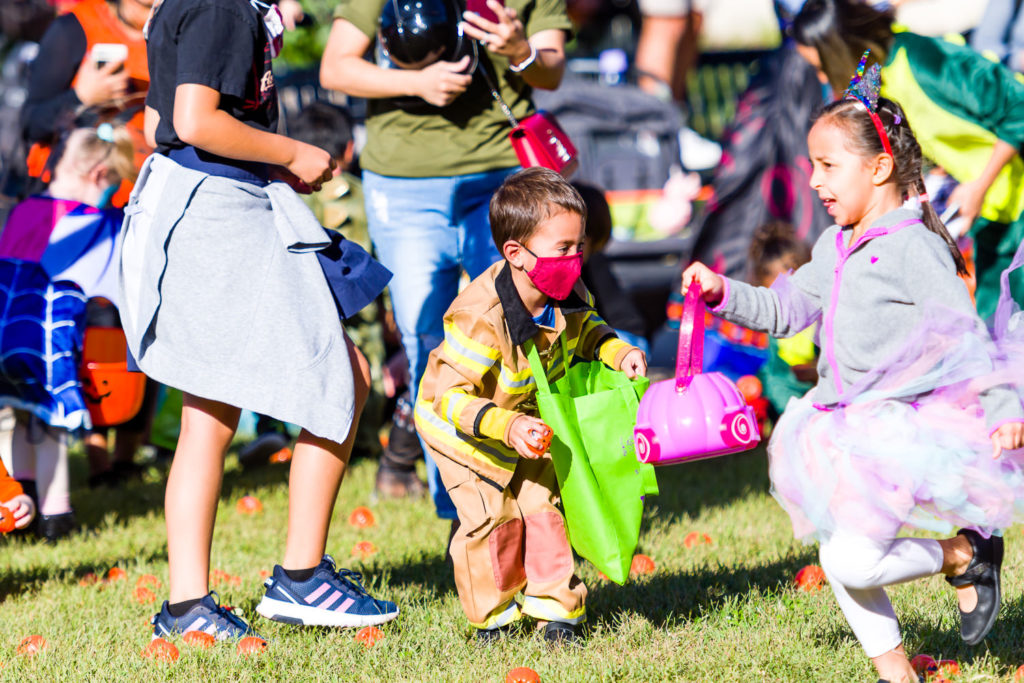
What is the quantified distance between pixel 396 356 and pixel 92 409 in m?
1.84

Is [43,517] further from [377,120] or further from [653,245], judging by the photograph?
[653,245]

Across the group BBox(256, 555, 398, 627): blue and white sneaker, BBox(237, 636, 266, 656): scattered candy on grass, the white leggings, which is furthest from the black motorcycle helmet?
the white leggings

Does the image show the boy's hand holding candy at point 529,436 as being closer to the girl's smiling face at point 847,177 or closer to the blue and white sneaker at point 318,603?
the blue and white sneaker at point 318,603

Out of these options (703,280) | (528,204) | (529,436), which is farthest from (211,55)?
(703,280)

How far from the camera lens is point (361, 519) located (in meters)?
5.00

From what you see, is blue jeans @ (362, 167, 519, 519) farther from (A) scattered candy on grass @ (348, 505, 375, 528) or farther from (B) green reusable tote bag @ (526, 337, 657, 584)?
(B) green reusable tote bag @ (526, 337, 657, 584)

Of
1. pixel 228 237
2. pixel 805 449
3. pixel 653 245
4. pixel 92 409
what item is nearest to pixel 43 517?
pixel 92 409

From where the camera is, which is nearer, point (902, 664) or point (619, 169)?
point (902, 664)

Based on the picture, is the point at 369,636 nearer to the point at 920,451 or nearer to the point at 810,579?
the point at 810,579

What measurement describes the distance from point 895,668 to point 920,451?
1.76ft

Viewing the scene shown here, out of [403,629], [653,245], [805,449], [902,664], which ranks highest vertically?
[805,449]

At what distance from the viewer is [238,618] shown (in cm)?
340

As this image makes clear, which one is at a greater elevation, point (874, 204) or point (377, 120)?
point (874, 204)

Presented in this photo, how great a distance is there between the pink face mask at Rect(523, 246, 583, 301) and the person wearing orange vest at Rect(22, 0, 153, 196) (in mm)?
2675
